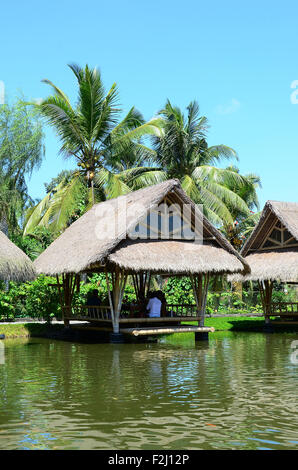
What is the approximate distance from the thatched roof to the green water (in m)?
2.44

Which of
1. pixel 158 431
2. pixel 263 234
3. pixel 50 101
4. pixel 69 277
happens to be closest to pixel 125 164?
pixel 50 101

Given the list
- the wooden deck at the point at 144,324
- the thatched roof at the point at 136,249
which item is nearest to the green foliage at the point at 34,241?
the thatched roof at the point at 136,249

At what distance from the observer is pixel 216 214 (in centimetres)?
2455

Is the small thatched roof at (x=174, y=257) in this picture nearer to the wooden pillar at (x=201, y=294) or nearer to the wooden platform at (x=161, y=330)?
the wooden pillar at (x=201, y=294)

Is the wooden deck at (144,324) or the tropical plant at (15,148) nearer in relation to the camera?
the wooden deck at (144,324)

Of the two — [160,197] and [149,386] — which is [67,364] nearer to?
[149,386]

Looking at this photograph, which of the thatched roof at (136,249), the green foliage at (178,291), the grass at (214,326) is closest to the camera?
the thatched roof at (136,249)

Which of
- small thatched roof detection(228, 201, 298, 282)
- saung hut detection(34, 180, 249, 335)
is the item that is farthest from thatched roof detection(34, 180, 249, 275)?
small thatched roof detection(228, 201, 298, 282)

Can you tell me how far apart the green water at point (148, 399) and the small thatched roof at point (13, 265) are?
1922 mm

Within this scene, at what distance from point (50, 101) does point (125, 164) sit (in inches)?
382

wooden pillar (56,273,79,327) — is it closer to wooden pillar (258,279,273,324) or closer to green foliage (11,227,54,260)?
green foliage (11,227,54,260)

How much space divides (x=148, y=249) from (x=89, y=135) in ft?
30.0

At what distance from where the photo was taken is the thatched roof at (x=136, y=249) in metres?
14.5

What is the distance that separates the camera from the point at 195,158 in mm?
25359
